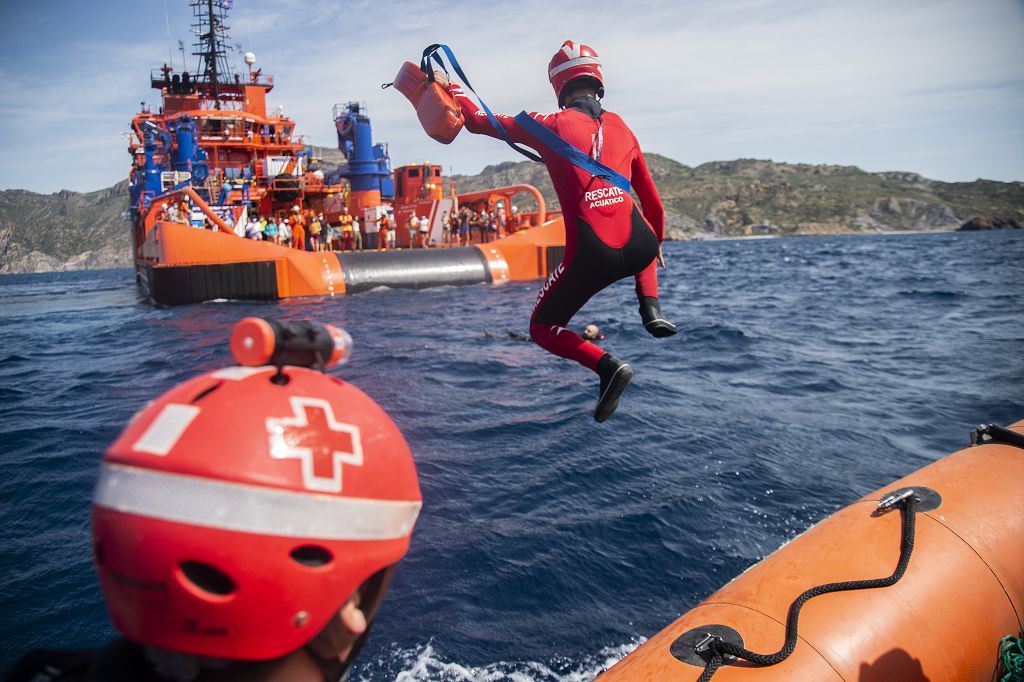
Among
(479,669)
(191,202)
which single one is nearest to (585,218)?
(479,669)

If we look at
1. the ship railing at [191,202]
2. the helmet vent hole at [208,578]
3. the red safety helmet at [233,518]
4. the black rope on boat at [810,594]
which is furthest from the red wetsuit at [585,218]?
the ship railing at [191,202]

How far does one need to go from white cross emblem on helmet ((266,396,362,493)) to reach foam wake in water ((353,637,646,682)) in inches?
91.6

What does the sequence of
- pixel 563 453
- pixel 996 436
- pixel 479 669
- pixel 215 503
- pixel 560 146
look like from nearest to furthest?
pixel 215 503
pixel 479 669
pixel 560 146
pixel 996 436
pixel 563 453

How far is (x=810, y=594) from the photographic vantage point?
253 centimetres

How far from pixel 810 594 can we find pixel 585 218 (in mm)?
2002

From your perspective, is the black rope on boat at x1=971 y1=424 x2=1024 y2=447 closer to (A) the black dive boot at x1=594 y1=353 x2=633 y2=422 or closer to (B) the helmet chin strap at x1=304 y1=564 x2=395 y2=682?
(A) the black dive boot at x1=594 y1=353 x2=633 y2=422

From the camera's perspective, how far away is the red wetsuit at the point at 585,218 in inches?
140

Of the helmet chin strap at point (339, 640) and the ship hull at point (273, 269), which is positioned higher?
the ship hull at point (273, 269)

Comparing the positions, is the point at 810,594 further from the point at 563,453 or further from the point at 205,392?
the point at 563,453

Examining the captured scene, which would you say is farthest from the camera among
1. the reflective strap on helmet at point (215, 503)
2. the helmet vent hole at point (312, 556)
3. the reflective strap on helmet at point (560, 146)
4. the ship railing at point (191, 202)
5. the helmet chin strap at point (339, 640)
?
the ship railing at point (191, 202)

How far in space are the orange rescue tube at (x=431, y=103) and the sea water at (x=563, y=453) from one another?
2.61 metres

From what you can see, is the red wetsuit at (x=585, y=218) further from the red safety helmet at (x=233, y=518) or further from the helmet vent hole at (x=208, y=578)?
the helmet vent hole at (x=208, y=578)

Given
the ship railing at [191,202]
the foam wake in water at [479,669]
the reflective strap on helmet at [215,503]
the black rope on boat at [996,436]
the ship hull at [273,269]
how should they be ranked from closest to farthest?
the reflective strap on helmet at [215,503]
the foam wake in water at [479,669]
the black rope on boat at [996,436]
the ship railing at [191,202]
the ship hull at [273,269]

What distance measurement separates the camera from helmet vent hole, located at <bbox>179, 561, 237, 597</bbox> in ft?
4.33
